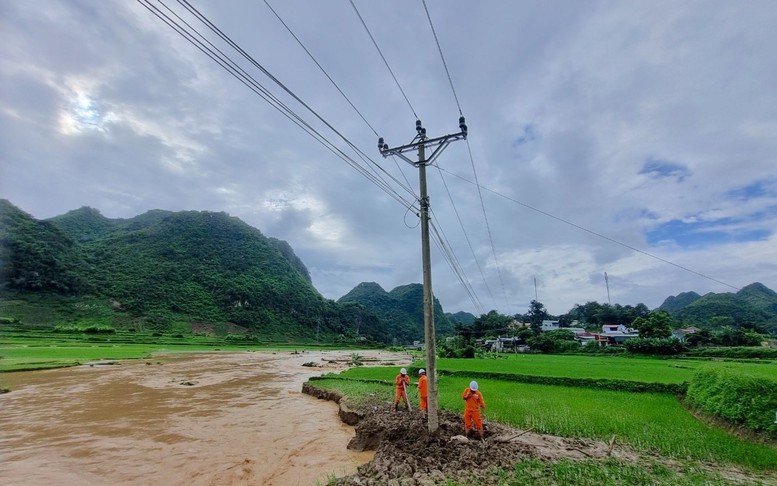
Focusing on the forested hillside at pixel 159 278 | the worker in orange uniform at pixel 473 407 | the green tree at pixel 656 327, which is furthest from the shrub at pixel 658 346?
the forested hillside at pixel 159 278

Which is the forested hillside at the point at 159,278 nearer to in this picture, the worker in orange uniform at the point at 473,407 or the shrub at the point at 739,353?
the worker in orange uniform at the point at 473,407

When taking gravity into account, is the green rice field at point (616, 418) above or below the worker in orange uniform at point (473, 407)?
below

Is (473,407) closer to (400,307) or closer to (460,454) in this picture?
(460,454)

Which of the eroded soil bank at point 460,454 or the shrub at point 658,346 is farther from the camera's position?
the shrub at point 658,346

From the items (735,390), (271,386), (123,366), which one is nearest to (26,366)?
(123,366)

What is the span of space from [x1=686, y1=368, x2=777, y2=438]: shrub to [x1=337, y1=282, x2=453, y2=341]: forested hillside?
120 metres

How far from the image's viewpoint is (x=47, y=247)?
210 ft

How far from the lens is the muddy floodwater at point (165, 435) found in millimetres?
9297

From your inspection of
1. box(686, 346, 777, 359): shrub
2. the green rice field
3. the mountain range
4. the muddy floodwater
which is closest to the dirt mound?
the muddy floodwater

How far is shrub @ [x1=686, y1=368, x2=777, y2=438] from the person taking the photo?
31.5 ft

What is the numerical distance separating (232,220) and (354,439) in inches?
4899

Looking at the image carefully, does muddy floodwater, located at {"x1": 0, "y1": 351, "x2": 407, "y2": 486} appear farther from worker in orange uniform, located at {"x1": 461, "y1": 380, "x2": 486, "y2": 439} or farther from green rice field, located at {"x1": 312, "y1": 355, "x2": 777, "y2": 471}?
green rice field, located at {"x1": 312, "y1": 355, "x2": 777, "y2": 471}

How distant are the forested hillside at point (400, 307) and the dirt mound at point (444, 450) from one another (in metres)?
122

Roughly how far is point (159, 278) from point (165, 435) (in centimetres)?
7829
